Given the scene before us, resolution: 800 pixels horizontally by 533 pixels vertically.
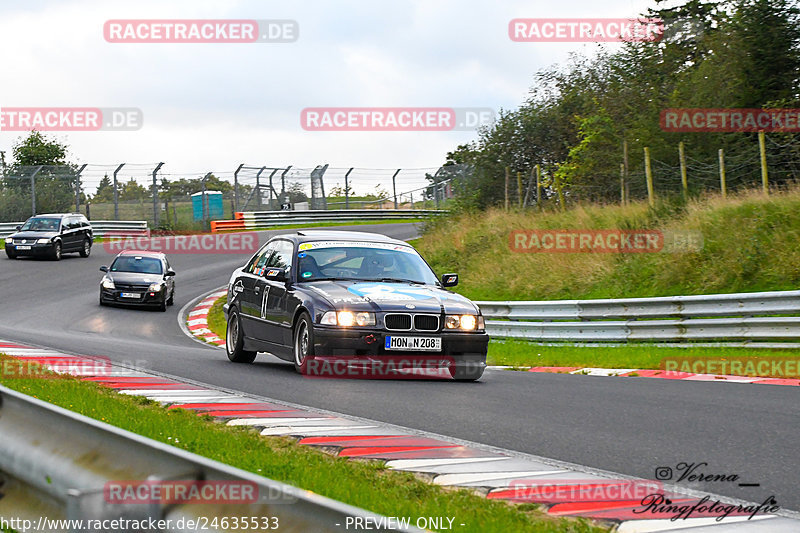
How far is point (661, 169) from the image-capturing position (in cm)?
2534

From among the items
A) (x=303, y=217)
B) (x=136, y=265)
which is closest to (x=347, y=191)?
(x=303, y=217)

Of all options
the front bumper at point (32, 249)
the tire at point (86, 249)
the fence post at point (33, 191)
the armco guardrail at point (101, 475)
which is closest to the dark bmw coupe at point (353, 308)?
the armco guardrail at point (101, 475)

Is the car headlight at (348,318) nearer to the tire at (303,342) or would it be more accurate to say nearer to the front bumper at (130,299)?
the tire at (303,342)

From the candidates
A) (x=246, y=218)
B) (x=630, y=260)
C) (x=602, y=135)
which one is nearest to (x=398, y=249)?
(x=630, y=260)

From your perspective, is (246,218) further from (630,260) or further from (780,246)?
(780,246)

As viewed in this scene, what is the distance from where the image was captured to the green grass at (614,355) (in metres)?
13.5

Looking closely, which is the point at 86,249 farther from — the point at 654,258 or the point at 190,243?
the point at 654,258

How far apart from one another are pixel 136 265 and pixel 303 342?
59.6 ft

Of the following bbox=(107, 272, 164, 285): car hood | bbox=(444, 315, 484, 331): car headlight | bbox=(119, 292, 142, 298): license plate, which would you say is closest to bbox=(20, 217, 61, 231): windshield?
bbox=(107, 272, 164, 285): car hood

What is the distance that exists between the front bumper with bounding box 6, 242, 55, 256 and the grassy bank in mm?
15510

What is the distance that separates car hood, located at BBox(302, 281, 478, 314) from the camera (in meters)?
10.4

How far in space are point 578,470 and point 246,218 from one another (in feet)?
153

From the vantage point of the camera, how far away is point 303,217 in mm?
53219

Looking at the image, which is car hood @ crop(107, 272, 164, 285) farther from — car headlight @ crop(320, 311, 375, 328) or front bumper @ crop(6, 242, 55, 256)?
car headlight @ crop(320, 311, 375, 328)
